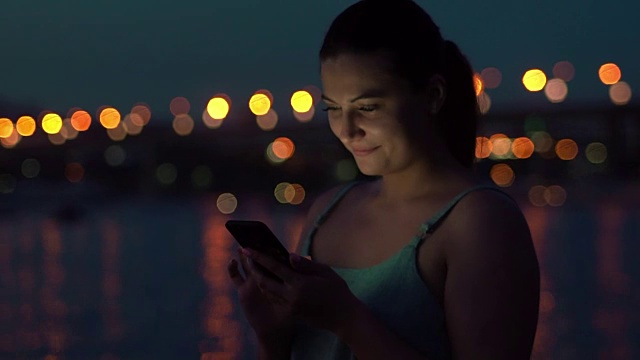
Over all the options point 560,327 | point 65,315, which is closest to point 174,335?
point 65,315

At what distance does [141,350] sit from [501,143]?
80755mm

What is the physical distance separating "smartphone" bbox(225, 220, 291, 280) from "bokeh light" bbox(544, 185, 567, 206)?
74.1 meters

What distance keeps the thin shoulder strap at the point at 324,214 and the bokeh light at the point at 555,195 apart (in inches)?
2906

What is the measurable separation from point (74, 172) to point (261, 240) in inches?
4143

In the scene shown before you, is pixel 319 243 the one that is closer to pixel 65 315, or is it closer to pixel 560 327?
pixel 560 327

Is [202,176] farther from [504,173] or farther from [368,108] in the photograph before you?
Result: [368,108]

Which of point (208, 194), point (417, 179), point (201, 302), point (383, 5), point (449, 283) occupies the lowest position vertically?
point (208, 194)

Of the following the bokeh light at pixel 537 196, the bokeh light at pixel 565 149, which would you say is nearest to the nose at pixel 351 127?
the bokeh light at pixel 537 196

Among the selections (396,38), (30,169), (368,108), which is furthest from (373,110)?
(30,169)

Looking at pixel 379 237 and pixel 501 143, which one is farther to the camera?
pixel 501 143

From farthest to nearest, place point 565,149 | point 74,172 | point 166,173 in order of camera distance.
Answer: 1. point 74,172
2. point 166,173
3. point 565,149

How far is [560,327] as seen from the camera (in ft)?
50.9

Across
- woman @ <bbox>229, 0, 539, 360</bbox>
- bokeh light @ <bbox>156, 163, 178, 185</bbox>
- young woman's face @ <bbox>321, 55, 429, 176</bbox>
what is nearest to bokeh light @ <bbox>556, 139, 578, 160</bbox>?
bokeh light @ <bbox>156, 163, 178, 185</bbox>

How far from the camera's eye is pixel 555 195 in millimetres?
89375
